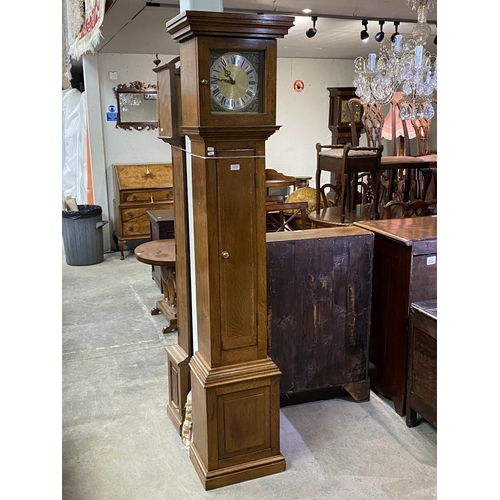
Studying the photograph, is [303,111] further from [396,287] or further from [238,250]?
[238,250]

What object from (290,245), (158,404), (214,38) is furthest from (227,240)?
(158,404)

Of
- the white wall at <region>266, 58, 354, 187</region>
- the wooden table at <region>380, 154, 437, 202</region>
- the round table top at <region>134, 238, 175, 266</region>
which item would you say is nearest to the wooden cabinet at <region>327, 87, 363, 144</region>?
the white wall at <region>266, 58, 354, 187</region>

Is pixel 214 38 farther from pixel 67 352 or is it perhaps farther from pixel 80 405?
pixel 67 352

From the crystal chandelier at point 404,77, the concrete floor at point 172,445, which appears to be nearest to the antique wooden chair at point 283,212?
the crystal chandelier at point 404,77

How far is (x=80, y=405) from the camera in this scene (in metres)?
3.42

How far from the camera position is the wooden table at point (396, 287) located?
3.01 m

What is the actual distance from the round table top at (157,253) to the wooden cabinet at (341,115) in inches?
152

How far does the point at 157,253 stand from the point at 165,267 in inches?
5.9

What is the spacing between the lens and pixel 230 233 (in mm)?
2453

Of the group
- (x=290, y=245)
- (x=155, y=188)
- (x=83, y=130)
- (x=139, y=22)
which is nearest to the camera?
(x=290, y=245)

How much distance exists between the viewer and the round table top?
4.65 meters
